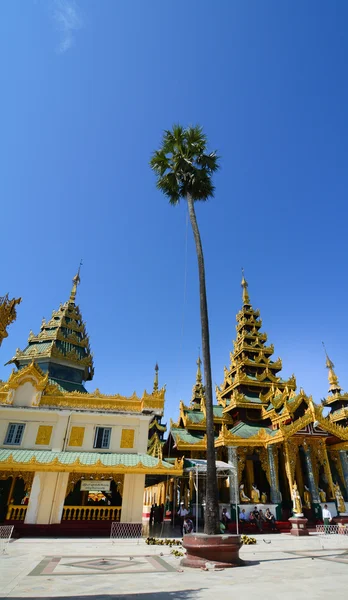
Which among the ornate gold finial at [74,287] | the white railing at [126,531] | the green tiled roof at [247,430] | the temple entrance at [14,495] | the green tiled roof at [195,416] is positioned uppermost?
the ornate gold finial at [74,287]

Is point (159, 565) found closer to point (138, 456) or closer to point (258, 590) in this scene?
point (258, 590)

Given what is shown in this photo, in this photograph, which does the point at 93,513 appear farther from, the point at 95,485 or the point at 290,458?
the point at 290,458

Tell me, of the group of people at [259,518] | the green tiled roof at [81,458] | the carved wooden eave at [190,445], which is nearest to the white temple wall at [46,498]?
the green tiled roof at [81,458]

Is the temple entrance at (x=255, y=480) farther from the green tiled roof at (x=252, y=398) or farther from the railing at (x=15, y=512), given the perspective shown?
the railing at (x=15, y=512)

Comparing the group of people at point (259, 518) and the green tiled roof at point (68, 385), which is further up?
the green tiled roof at point (68, 385)

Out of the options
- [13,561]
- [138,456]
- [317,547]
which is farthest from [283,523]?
[13,561]

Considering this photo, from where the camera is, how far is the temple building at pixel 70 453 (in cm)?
1778

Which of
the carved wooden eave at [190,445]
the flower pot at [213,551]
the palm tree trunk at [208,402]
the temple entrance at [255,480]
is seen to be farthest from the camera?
the carved wooden eave at [190,445]

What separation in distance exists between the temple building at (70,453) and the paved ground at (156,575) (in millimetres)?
4498

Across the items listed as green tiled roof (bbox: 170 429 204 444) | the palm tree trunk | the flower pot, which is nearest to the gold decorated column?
green tiled roof (bbox: 170 429 204 444)

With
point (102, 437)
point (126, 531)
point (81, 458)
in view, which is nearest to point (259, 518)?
point (126, 531)

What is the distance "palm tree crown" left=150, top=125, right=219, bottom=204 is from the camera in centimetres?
1616

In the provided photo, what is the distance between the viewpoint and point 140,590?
6562 mm

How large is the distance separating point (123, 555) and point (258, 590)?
731cm
